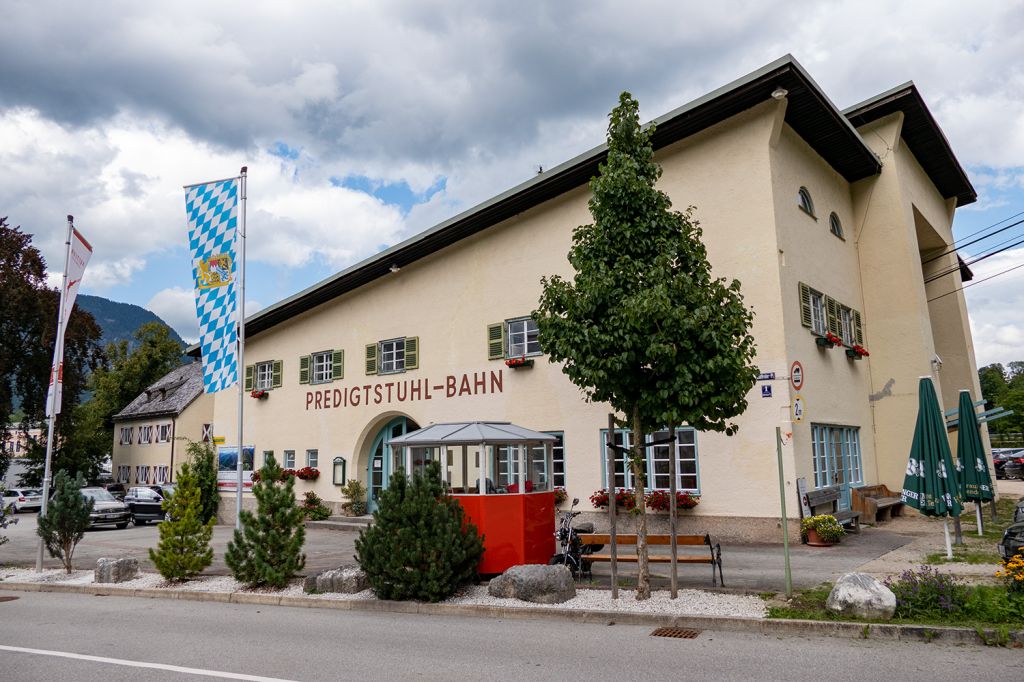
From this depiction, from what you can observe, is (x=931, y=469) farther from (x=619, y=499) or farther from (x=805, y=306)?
(x=619, y=499)

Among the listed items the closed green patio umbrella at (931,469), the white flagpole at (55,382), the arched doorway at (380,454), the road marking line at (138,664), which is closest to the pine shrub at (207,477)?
the arched doorway at (380,454)

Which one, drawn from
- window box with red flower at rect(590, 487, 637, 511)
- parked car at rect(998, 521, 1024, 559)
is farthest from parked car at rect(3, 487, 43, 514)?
parked car at rect(998, 521, 1024, 559)

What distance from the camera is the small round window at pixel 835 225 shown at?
18984mm

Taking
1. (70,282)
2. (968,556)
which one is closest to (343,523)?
(70,282)

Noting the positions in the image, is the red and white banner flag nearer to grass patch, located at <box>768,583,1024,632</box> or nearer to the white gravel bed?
the white gravel bed

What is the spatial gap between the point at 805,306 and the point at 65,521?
603 inches

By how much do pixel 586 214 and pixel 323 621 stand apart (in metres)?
11.9

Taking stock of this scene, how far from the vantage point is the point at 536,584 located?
9258 mm

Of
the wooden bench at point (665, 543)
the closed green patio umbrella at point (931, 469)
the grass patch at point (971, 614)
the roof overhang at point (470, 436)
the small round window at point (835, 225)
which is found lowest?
the grass patch at point (971, 614)

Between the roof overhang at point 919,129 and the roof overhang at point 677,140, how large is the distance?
5.16 ft

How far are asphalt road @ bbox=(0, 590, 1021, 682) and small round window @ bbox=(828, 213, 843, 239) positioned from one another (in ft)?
45.8

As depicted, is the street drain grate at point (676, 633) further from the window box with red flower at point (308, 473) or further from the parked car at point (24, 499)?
the parked car at point (24, 499)

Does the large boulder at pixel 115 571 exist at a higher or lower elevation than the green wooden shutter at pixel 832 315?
lower

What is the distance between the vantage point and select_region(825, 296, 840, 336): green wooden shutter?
→ 57.4ft
